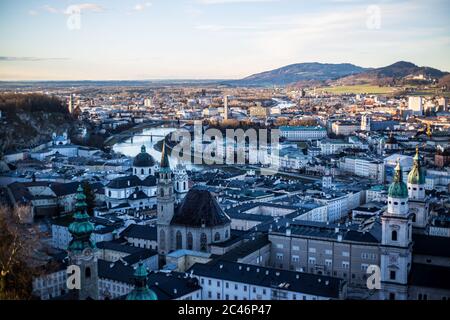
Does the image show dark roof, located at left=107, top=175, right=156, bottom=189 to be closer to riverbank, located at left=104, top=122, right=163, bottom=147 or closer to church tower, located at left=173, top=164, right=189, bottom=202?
church tower, located at left=173, top=164, right=189, bottom=202

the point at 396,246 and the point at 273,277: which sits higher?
the point at 396,246

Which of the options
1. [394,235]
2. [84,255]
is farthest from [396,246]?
[84,255]

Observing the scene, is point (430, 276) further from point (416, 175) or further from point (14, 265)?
point (14, 265)

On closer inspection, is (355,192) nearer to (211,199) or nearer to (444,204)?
(444,204)

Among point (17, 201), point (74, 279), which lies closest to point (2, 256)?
point (74, 279)
